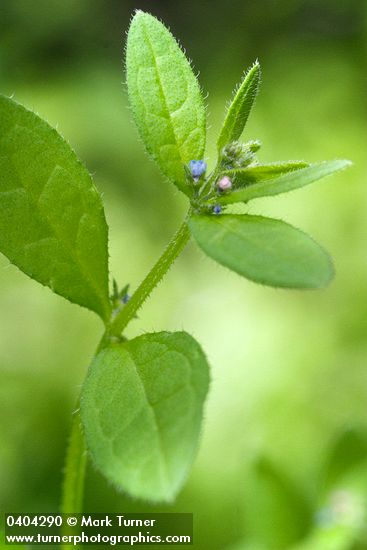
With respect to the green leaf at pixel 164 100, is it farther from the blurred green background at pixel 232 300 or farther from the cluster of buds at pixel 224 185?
the blurred green background at pixel 232 300

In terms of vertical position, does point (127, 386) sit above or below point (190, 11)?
below

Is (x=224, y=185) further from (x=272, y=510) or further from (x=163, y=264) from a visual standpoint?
(x=272, y=510)

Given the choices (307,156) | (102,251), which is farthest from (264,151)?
(102,251)

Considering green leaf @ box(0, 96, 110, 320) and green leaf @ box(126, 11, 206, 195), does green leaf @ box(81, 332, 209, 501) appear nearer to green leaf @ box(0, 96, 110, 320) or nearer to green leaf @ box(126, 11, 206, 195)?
green leaf @ box(0, 96, 110, 320)

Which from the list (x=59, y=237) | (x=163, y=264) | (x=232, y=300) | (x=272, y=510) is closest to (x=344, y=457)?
(x=272, y=510)

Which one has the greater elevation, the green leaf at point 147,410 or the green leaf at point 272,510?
the green leaf at point 272,510

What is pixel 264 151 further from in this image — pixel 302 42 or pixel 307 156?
pixel 302 42

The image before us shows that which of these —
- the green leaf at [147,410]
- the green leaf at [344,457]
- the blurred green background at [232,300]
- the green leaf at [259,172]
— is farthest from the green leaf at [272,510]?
the green leaf at [259,172]
